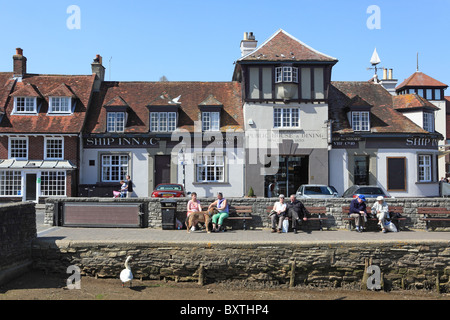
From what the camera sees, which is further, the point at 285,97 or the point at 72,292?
the point at 285,97

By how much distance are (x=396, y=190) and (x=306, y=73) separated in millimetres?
9188

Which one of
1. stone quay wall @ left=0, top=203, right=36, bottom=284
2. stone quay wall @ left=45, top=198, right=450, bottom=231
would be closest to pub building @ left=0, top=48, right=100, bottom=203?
stone quay wall @ left=45, top=198, right=450, bottom=231

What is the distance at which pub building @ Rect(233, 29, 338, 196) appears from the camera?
2573 cm

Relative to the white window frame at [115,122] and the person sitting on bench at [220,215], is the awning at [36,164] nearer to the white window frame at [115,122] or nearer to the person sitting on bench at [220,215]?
the white window frame at [115,122]

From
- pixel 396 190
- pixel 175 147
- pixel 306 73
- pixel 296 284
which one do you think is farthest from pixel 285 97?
pixel 296 284

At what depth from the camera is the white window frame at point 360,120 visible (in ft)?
87.4

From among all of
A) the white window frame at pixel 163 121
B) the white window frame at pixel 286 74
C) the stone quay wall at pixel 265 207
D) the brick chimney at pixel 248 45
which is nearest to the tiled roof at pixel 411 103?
the white window frame at pixel 286 74

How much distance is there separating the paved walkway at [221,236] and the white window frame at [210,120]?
12605mm

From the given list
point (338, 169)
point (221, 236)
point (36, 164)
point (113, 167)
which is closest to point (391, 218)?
point (221, 236)

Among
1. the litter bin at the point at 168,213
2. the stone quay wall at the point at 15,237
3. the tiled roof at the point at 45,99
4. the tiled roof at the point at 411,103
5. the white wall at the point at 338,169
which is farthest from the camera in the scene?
the tiled roof at the point at 411,103

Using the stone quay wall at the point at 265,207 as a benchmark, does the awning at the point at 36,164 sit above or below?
above

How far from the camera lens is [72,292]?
36.8 feet
